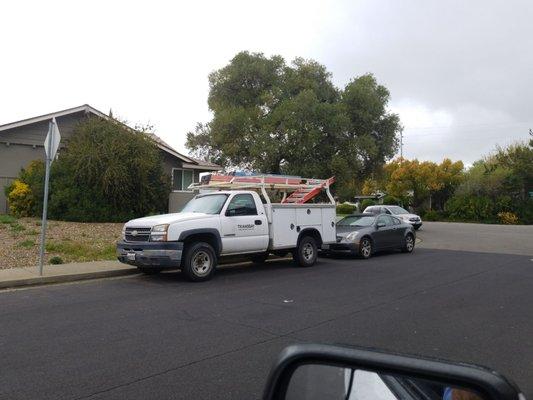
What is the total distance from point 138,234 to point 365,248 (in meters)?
7.67

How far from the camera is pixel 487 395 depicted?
51.4 inches

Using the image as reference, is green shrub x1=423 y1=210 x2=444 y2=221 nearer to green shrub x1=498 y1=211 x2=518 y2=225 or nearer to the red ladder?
green shrub x1=498 y1=211 x2=518 y2=225

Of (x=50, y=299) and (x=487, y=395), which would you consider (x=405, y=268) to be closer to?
(x=50, y=299)

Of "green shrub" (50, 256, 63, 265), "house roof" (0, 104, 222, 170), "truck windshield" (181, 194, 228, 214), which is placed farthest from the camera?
"house roof" (0, 104, 222, 170)

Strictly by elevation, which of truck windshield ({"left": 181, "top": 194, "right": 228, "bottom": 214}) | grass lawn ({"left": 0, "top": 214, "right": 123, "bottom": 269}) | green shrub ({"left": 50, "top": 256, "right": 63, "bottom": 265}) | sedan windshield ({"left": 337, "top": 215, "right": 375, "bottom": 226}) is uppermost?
truck windshield ({"left": 181, "top": 194, "right": 228, "bottom": 214})

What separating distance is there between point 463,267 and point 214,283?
23.4ft

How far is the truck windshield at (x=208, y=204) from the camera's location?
38.9 feet

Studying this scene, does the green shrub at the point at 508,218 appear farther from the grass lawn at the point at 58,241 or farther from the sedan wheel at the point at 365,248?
the grass lawn at the point at 58,241

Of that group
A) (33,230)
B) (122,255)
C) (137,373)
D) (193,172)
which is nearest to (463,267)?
(122,255)

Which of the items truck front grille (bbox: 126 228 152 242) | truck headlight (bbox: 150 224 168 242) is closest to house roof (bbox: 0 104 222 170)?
truck front grille (bbox: 126 228 152 242)

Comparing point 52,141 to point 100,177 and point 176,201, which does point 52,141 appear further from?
point 176,201

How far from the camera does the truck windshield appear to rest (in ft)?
38.9

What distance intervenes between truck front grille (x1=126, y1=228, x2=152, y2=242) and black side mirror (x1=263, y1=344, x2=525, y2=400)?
948 centimetres

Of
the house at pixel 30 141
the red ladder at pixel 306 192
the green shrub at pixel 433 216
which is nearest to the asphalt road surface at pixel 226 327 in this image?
the red ladder at pixel 306 192
